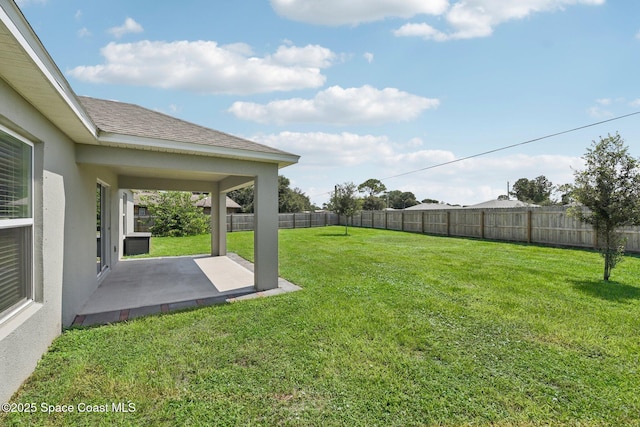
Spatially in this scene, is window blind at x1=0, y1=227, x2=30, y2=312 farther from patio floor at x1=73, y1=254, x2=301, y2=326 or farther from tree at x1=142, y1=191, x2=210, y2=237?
tree at x1=142, y1=191, x2=210, y2=237

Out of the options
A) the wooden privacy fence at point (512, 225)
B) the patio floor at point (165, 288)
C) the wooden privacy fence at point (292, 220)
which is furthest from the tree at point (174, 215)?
the wooden privacy fence at point (512, 225)

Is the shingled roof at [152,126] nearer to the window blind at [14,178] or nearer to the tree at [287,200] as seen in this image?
the window blind at [14,178]

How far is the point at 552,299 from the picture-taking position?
5.69m

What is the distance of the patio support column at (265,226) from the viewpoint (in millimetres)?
6402

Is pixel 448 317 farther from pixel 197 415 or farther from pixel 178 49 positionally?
pixel 178 49

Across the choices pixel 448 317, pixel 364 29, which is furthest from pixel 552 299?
pixel 364 29

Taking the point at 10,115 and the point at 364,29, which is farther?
the point at 364,29

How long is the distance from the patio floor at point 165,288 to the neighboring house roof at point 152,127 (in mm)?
2987

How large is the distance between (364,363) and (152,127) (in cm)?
557

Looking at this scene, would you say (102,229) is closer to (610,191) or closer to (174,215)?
(610,191)

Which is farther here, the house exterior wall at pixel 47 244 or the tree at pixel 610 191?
the tree at pixel 610 191

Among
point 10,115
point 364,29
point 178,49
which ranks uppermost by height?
point 364,29

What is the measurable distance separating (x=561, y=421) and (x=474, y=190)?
40.2m

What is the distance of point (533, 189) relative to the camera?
47906 millimetres
